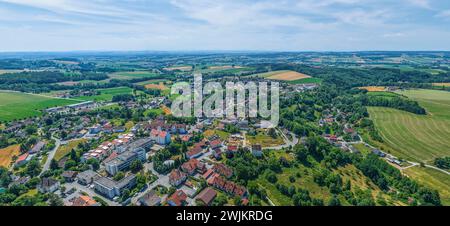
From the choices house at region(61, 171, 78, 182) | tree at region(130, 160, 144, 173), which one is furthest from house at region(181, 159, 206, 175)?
house at region(61, 171, 78, 182)

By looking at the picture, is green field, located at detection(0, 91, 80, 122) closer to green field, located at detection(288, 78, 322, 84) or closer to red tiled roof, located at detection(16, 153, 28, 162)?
red tiled roof, located at detection(16, 153, 28, 162)

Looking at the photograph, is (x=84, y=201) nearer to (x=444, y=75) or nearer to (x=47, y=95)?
(x=47, y=95)

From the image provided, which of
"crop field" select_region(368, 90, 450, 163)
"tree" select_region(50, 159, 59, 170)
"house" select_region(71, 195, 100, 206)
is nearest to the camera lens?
"house" select_region(71, 195, 100, 206)

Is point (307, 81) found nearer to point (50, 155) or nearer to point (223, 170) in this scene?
point (223, 170)

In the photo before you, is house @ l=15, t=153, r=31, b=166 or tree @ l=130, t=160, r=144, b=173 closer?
tree @ l=130, t=160, r=144, b=173

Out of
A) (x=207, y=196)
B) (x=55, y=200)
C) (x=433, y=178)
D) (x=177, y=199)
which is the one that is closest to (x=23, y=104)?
(x=55, y=200)

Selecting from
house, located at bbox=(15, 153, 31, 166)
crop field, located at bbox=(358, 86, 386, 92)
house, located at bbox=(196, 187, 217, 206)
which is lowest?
house, located at bbox=(196, 187, 217, 206)
